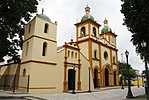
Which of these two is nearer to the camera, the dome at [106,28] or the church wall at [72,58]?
the church wall at [72,58]

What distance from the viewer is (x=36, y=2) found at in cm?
1981

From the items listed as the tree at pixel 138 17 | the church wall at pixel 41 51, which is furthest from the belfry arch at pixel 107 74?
the tree at pixel 138 17

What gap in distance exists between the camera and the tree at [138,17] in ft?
36.6

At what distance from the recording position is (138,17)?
1177 centimetres

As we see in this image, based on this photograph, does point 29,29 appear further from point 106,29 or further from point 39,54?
point 106,29

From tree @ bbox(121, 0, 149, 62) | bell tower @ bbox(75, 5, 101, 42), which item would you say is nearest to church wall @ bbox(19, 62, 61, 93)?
tree @ bbox(121, 0, 149, 62)

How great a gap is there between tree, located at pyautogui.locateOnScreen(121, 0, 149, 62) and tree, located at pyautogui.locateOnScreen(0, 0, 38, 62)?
10395 mm

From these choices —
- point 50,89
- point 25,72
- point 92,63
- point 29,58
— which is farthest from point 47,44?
point 92,63

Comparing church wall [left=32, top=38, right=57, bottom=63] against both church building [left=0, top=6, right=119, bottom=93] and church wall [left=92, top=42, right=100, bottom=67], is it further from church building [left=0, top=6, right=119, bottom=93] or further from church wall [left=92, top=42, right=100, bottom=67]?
church wall [left=92, top=42, right=100, bottom=67]

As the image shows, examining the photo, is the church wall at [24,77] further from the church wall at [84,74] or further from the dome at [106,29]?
the dome at [106,29]

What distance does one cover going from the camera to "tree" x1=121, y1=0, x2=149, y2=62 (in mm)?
11145

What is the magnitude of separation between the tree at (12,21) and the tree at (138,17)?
1040 cm

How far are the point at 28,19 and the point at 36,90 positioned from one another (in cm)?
911

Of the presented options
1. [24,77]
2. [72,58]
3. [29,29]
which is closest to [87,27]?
[72,58]
